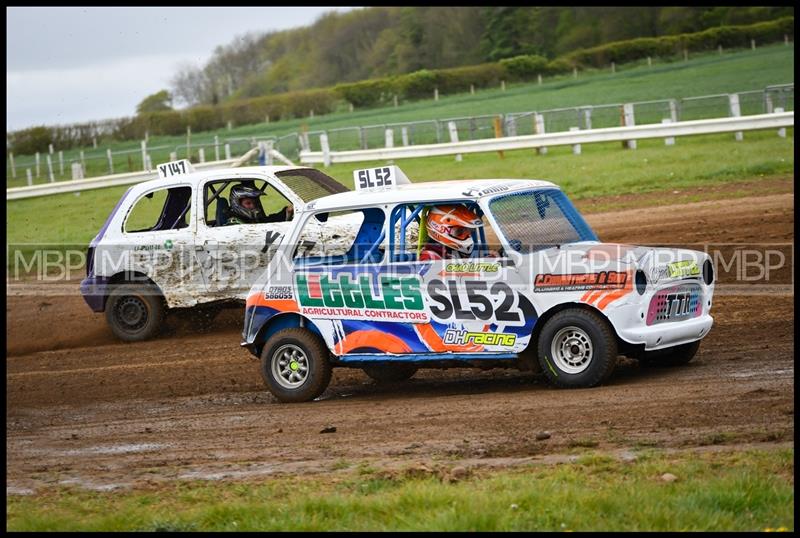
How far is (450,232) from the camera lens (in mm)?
10016

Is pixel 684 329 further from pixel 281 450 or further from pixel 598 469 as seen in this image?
pixel 281 450

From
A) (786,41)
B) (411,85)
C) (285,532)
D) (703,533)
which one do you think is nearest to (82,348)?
(285,532)

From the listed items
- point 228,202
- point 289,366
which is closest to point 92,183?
point 228,202

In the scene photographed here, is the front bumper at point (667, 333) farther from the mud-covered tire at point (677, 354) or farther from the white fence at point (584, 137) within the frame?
the white fence at point (584, 137)

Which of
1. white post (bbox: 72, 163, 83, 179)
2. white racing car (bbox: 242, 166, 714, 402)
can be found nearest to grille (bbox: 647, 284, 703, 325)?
white racing car (bbox: 242, 166, 714, 402)

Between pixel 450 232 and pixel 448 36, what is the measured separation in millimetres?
71380

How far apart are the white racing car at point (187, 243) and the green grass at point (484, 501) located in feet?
21.4

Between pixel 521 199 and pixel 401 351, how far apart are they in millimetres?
1648

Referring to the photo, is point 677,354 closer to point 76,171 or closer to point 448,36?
point 76,171

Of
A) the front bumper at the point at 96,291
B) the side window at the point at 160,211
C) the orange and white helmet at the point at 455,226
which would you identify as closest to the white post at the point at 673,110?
the side window at the point at 160,211

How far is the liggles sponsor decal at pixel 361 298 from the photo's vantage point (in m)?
9.97

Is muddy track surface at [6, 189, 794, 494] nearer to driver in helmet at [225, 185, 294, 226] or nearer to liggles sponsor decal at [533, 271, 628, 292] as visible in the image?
liggles sponsor decal at [533, 271, 628, 292]

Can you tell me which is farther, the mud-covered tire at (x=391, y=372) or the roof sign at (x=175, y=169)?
the roof sign at (x=175, y=169)

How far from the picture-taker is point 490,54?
250ft
